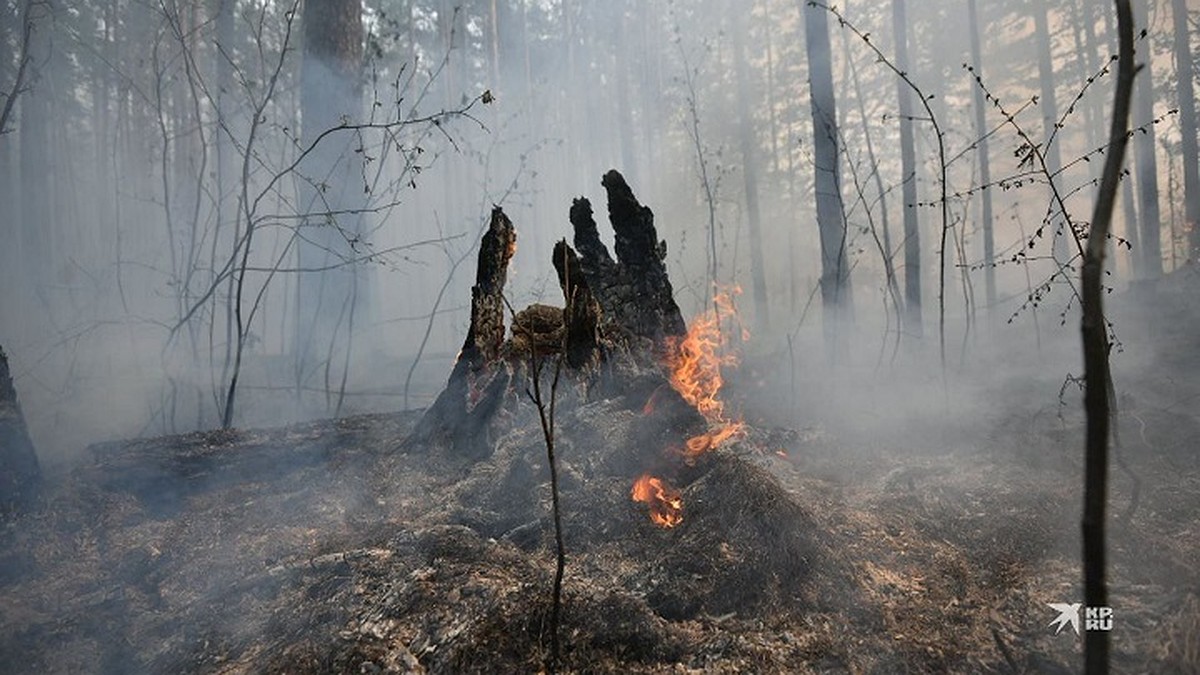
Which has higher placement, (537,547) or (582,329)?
(582,329)

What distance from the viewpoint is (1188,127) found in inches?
486

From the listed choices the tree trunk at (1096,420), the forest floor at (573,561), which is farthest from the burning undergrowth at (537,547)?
the tree trunk at (1096,420)

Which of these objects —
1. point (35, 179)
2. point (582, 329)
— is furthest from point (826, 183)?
point (35, 179)

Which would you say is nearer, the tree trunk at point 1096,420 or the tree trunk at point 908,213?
the tree trunk at point 1096,420

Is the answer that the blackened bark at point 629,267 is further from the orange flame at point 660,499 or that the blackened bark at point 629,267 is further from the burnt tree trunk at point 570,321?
the orange flame at point 660,499

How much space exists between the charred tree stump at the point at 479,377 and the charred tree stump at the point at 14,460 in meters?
2.52

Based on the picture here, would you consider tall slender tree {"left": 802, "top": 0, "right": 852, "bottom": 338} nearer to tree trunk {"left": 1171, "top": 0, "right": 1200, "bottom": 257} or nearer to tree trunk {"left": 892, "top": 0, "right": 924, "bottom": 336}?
tree trunk {"left": 892, "top": 0, "right": 924, "bottom": 336}

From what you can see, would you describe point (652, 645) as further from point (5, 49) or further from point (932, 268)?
point (932, 268)

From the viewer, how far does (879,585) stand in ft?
10.9

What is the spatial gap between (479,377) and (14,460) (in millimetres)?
3197

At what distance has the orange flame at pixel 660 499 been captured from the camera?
3.93m

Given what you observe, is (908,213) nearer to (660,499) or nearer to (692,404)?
(692,404)

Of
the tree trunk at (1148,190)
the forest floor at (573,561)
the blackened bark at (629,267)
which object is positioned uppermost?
the tree trunk at (1148,190)

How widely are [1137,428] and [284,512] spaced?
751 centimetres
